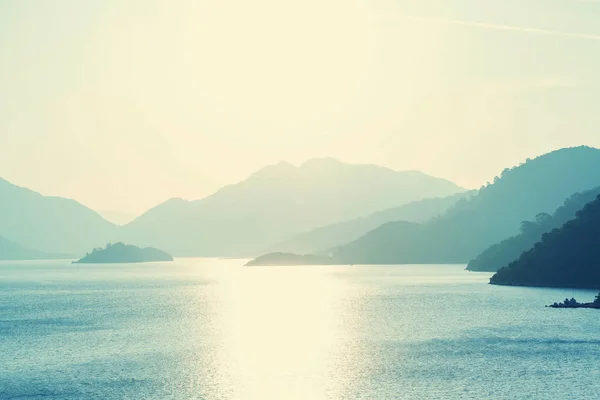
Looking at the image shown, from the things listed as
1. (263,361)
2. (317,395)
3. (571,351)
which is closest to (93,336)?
(263,361)

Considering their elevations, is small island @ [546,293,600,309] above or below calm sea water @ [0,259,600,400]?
above

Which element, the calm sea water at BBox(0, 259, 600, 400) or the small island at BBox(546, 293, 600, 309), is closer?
the calm sea water at BBox(0, 259, 600, 400)

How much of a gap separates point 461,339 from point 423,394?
153ft

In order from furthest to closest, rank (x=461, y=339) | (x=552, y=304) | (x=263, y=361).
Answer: (x=552, y=304), (x=461, y=339), (x=263, y=361)

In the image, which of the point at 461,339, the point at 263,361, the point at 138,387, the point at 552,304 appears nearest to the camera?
the point at 138,387

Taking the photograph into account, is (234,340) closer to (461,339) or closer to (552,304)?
(461,339)

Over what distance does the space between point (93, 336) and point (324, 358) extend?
4713cm

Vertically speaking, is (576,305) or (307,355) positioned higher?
(576,305)

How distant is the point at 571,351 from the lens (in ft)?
355

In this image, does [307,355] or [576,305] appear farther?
[576,305]

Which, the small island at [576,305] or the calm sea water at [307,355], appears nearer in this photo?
the calm sea water at [307,355]

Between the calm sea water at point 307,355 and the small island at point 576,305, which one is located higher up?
the small island at point 576,305

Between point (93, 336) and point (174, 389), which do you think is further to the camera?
point (93, 336)

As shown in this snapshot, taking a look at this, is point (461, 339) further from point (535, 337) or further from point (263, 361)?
point (263, 361)
